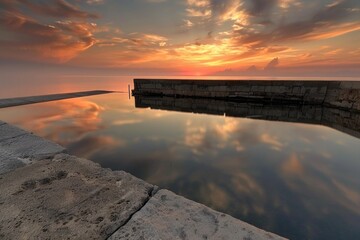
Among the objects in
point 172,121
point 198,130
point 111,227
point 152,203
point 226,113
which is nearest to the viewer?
point 111,227

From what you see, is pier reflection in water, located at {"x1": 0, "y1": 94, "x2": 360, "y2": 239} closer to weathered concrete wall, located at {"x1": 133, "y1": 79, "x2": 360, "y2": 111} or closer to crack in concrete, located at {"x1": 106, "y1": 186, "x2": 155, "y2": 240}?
crack in concrete, located at {"x1": 106, "y1": 186, "x2": 155, "y2": 240}

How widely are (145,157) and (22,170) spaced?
2.26 meters

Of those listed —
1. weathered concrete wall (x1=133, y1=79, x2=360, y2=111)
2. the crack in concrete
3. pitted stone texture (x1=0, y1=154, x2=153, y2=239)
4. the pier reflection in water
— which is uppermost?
weathered concrete wall (x1=133, y1=79, x2=360, y2=111)

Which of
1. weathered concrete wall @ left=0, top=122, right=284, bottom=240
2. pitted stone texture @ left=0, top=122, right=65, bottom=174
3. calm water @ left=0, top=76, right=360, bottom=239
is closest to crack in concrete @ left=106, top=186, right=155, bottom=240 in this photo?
weathered concrete wall @ left=0, top=122, right=284, bottom=240

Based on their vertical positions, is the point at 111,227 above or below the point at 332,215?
above

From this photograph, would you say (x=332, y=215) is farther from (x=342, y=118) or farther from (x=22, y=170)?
(x=342, y=118)

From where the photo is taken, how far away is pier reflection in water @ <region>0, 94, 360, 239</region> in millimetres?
2562

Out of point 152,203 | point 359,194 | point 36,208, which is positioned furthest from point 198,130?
point 36,208

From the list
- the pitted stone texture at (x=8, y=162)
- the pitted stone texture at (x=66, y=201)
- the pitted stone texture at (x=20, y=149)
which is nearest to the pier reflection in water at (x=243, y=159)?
the pitted stone texture at (x=20, y=149)

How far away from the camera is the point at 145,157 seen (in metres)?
4.12

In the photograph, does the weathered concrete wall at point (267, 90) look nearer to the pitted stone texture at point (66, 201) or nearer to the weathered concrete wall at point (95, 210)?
the weathered concrete wall at point (95, 210)

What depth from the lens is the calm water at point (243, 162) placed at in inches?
100.0

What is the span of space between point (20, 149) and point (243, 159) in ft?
12.8

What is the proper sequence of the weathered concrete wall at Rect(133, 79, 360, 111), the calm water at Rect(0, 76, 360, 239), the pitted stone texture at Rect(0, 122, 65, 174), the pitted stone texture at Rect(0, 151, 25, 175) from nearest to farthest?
1. the pitted stone texture at Rect(0, 151, 25, 175)
2. the pitted stone texture at Rect(0, 122, 65, 174)
3. the calm water at Rect(0, 76, 360, 239)
4. the weathered concrete wall at Rect(133, 79, 360, 111)
